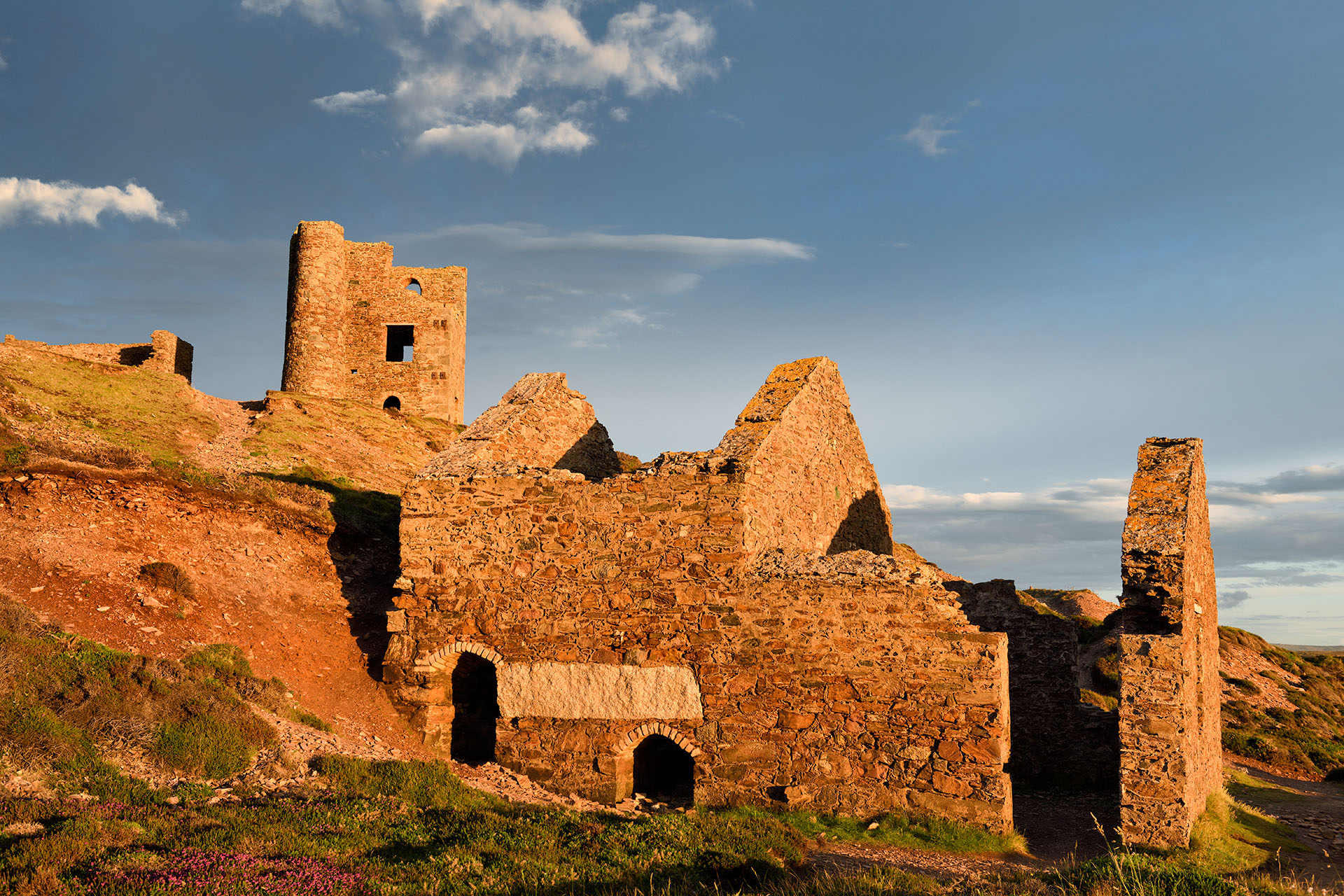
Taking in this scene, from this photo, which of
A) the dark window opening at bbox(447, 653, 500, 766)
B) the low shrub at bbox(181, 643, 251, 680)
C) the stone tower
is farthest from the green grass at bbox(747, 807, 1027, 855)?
the stone tower

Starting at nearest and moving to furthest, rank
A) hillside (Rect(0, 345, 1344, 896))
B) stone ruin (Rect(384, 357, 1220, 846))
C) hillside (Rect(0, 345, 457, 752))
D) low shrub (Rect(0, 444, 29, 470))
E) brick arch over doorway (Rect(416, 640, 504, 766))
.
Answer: hillside (Rect(0, 345, 1344, 896)) → stone ruin (Rect(384, 357, 1220, 846)) → hillside (Rect(0, 345, 457, 752)) → brick arch over doorway (Rect(416, 640, 504, 766)) → low shrub (Rect(0, 444, 29, 470))

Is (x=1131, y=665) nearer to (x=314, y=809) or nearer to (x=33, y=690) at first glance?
(x=314, y=809)

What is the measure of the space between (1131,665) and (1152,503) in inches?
98.0

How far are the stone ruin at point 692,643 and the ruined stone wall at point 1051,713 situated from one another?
495 cm

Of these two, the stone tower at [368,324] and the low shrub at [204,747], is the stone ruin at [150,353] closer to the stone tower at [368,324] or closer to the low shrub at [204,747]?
the stone tower at [368,324]

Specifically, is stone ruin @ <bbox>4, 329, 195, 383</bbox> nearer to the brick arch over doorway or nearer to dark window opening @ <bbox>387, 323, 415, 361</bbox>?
dark window opening @ <bbox>387, 323, 415, 361</bbox>

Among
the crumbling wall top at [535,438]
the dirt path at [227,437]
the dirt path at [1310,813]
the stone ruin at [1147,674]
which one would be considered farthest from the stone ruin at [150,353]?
the dirt path at [1310,813]

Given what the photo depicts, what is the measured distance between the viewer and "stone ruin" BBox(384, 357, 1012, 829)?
11266mm

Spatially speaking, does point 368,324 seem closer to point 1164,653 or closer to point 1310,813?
point 1164,653

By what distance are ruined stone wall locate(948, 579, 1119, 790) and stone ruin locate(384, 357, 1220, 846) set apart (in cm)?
181

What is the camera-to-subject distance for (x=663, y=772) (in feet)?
46.0

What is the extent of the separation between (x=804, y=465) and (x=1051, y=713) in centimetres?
647

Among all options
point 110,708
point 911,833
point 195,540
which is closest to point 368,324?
point 195,540

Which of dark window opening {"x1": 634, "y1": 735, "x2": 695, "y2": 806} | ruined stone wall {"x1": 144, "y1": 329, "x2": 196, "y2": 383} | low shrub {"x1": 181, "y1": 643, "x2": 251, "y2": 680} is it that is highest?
ruined stone wall {"x1": 144, "y1": 329, "x2": 196, "y2": 383}
